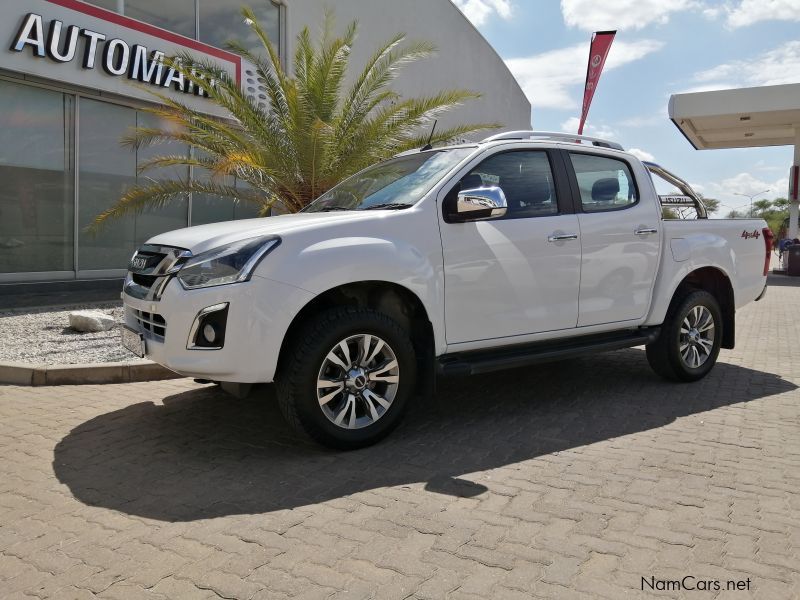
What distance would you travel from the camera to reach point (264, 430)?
4.50 metres

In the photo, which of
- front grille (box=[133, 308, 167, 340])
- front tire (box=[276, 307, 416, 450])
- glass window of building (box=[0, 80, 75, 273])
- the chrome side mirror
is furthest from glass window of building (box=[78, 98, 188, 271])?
front tire (box=[276, 307, 416, 450])

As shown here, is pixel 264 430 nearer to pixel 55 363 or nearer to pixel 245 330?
pixel 245 330

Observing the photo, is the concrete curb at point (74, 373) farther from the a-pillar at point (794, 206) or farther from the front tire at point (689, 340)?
the a-pillar at point (794, 206)

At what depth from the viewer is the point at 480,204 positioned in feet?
14.0

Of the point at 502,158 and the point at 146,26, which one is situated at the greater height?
the point at 146,26

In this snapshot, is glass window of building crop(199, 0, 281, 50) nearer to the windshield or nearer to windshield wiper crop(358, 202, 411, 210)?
the windshield

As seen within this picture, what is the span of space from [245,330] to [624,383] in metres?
3.62

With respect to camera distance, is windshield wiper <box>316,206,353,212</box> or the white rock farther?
the white rock

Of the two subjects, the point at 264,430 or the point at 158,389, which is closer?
the point at 264,430

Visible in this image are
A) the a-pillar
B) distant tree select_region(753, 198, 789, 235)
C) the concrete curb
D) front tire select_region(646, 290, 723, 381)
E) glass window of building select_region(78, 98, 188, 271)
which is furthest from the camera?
distant tree select_region(753, 198, 789, 235)

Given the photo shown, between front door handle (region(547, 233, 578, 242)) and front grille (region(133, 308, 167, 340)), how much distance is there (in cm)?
260

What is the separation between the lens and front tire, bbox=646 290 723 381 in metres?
5.66

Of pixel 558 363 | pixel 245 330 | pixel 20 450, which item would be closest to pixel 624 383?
pixel 558 363


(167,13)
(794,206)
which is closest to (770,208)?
(794,206)
